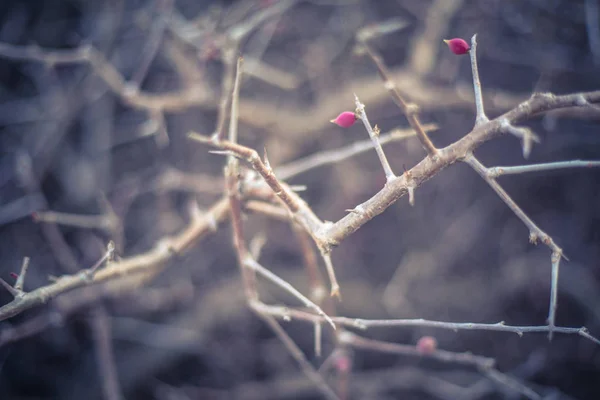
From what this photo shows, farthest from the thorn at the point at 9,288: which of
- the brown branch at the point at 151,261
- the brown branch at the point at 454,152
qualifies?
the brown branch at the point at 454,152

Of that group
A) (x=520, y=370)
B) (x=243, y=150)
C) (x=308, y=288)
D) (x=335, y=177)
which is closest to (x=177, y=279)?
(x=308, y=288)

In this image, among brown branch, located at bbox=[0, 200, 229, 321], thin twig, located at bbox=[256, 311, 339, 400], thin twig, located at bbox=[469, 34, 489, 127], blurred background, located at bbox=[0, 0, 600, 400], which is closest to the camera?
thin twig, located at bbox=[469, 34, 489, 127]

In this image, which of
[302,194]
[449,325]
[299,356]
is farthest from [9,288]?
[302,194]

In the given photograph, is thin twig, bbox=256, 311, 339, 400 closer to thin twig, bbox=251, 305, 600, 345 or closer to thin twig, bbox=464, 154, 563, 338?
thin twig, bbox=251, 305, 600, 345

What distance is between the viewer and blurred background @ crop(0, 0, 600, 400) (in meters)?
1.94

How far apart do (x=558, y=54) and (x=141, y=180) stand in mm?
2376

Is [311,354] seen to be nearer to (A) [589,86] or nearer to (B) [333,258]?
(B) [333,258]

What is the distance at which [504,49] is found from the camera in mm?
2234

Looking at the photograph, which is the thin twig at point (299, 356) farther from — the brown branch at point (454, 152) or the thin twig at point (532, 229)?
the thin twig at point (532, 229)

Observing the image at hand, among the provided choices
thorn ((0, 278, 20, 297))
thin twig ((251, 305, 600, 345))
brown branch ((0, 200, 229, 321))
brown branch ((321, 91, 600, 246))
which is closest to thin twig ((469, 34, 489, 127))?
brown branch ((321, 91, 600, 246))

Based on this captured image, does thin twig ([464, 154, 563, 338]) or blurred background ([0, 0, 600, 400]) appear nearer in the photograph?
thin twig ([464, 154, 563, 338])

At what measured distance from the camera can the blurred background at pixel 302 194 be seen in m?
1.94

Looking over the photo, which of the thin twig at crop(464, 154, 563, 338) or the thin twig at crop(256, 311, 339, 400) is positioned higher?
the thin twig at crop(464, 154, 563, 338)

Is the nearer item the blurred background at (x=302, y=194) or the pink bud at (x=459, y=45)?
the pink bud at (x=459, y=45)
